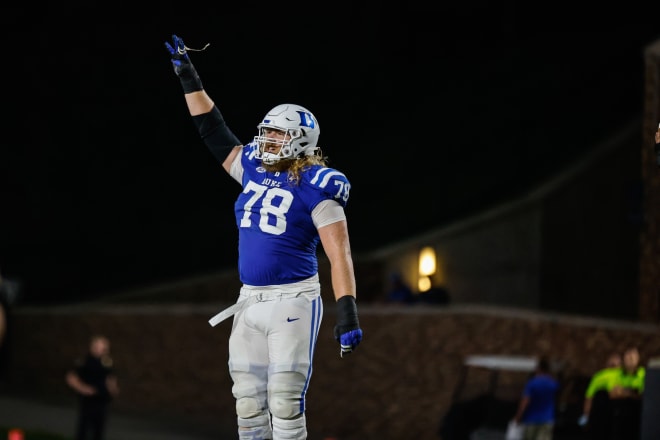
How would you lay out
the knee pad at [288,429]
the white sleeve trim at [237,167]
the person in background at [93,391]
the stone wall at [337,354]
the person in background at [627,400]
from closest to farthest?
the knee pad at [288,429] → the white sleeve trim at [237,167] → the person in background at [627,400] → the person in background at [93,391] → the stone wall at [337,354]

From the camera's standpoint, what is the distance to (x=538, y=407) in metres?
16.3

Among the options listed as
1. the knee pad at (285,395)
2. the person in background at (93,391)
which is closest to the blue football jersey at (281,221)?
the knee pad at (285,395)

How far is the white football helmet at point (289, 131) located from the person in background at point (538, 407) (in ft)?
30.5

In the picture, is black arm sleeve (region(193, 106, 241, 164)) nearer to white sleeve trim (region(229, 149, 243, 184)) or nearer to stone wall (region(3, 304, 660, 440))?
white sleeve trim (region(229, 149, 243, 184))

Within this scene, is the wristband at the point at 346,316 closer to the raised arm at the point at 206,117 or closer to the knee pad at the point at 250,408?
the knee pad at the point at 250,408

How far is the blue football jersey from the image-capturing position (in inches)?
293

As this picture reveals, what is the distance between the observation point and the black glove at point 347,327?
7.14 metres

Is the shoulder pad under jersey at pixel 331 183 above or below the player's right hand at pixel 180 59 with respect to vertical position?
below

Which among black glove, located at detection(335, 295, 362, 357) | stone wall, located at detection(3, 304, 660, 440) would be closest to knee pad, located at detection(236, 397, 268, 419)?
black glove, located at detection(335, 295, 362, 357)

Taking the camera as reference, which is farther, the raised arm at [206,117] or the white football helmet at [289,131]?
the raised arm at [206,117]

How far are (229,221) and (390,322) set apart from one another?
6.74 metres

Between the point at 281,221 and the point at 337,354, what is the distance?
14398 mm

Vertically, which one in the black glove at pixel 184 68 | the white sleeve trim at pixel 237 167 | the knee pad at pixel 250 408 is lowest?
the knee pad at pixel 250 408

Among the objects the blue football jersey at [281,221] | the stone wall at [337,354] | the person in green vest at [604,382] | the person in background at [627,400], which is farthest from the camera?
the stone wall at [337,354]
